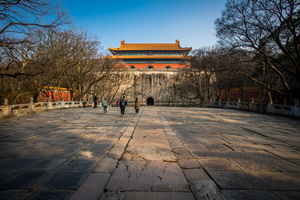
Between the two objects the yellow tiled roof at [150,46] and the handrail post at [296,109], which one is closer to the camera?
the handrail post at [296,109]

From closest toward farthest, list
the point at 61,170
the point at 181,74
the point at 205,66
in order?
the point at 61,170, the point at 205,66, the point at 181,74

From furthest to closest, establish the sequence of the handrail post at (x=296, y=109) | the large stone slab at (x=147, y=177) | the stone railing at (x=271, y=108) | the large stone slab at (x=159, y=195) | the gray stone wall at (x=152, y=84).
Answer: the gray stone wall at (x=152, y=84) → the stone railing at (x=271, y=108) → the handrail post at (x=296, y=109) → the large stone slab at (x=147, y=177) → the large stone slab at (x=159, y=195)

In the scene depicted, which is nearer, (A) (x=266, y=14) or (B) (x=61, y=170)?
(B) (x=61, y=170)

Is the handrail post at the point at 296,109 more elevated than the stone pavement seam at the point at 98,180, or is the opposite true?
the handrail post at the point at 296,109

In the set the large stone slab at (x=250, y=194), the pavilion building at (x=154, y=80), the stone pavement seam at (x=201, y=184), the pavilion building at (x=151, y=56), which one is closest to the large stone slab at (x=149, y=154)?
the stone pavement seam at (x=201, y=184)

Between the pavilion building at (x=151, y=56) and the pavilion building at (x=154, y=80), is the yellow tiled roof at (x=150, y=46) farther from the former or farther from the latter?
the pavilion building at (x=154, y=80)

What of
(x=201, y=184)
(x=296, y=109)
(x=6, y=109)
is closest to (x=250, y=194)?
(x=201, y=184)

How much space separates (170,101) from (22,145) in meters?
23.7

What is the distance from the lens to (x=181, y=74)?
25047 mm

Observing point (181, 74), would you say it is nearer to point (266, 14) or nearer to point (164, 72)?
point (164, 72)

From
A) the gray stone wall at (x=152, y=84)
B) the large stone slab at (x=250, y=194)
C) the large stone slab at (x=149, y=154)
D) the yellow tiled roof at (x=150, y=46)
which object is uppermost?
the yellow tiled roof at (x=150, y=46)

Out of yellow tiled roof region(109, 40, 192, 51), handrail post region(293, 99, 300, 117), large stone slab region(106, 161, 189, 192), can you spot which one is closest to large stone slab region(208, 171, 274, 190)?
large stone slab region(106, 161, 189, 192)

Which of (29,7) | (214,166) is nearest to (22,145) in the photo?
(214,166)

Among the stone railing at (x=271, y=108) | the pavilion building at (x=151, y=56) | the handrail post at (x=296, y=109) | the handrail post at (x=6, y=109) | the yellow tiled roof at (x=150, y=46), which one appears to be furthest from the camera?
the yellow tiled roof at (x=150, y=46)
